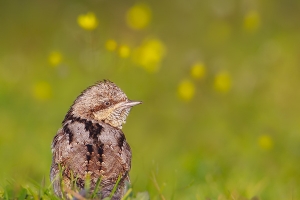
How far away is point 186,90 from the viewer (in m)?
12.5

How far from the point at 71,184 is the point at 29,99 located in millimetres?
6309

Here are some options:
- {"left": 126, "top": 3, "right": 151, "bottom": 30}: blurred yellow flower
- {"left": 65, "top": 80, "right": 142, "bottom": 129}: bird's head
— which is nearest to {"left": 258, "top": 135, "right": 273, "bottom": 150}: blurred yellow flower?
{"left": 126, "top": 3, "right": 151, "bottom": 30}: blurred yellow flower

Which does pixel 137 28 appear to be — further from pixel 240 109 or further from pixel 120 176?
pixel 120 176

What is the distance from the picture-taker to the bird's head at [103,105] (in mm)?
7844

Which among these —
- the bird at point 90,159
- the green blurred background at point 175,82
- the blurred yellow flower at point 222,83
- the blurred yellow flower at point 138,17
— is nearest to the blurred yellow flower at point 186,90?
the green blurred background at point 175,82

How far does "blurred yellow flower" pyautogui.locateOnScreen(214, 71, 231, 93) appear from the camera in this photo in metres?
12.8

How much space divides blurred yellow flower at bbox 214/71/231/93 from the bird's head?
493 cm

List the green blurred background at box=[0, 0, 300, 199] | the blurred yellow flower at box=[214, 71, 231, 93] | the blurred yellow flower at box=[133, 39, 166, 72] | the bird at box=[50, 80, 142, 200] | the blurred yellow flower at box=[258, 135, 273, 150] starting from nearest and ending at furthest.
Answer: the bird at box=[50, 80, 142, 200]
the green blurred background at box=[0, 0, 300, 199]
the blurred yellow flower at box=[258, 135, 273, 150]
the blurred yellow flower at box=[133, 39, 166, 72]
the blurred yellow flower at box=[214, 71, 231, 93]

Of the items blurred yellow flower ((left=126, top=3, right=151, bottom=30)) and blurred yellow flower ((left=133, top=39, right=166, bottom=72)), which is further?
blurred yellow flower ((left=126, top=3, right=151, bottom=30))

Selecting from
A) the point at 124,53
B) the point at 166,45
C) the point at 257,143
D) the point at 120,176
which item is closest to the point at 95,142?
the point at 120,176

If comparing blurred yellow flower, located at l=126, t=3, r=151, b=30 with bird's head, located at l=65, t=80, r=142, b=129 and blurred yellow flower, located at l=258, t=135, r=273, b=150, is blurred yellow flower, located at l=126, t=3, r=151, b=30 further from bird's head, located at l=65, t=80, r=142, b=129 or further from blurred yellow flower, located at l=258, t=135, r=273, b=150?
bird's head, located at l=65, t=80, r=142, b=129

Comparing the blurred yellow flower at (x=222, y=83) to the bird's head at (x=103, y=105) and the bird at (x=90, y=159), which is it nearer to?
the bird's head at (x=103, y=105)

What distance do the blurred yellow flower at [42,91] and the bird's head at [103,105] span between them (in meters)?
4.57

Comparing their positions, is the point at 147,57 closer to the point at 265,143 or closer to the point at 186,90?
the point at 186,90
